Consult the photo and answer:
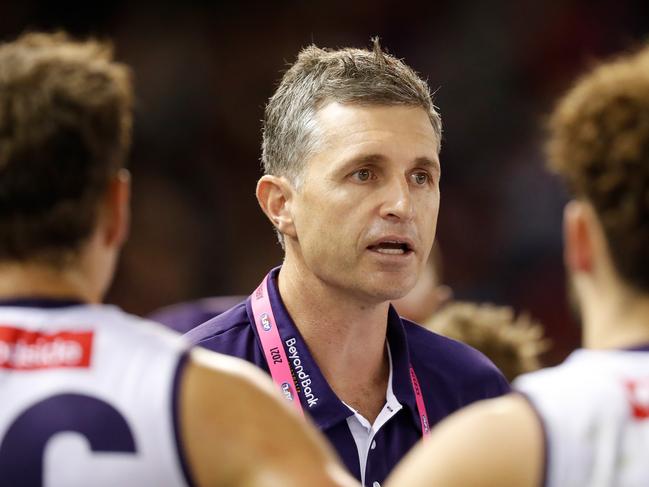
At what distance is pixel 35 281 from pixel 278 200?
154 cm

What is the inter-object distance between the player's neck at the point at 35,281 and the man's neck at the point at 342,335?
1.36m

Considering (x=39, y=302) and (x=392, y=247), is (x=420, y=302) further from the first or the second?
(x=39, y=302)

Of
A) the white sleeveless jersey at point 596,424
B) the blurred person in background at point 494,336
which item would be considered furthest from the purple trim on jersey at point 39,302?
the blurred person in background at point 494,336

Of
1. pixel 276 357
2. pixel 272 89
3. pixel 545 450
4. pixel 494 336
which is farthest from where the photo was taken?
pixel 272 89

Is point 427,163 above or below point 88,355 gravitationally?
above

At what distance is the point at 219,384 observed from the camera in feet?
6.59

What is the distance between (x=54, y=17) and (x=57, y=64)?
837 centimetres

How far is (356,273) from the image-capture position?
10.7 ft

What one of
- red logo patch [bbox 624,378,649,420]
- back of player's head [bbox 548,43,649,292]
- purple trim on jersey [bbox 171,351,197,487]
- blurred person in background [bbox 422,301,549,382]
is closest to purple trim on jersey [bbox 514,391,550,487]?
red logo patch [bbox 624,378,649,420]

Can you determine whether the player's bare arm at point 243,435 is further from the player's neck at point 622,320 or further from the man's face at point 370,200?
the man's face at point 370,200

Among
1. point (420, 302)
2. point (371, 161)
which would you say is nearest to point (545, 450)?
point (371, 161)

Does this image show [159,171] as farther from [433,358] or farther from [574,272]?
[574,272]

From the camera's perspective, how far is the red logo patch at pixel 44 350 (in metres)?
2.00

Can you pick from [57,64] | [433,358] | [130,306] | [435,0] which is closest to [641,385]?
[57,64]
